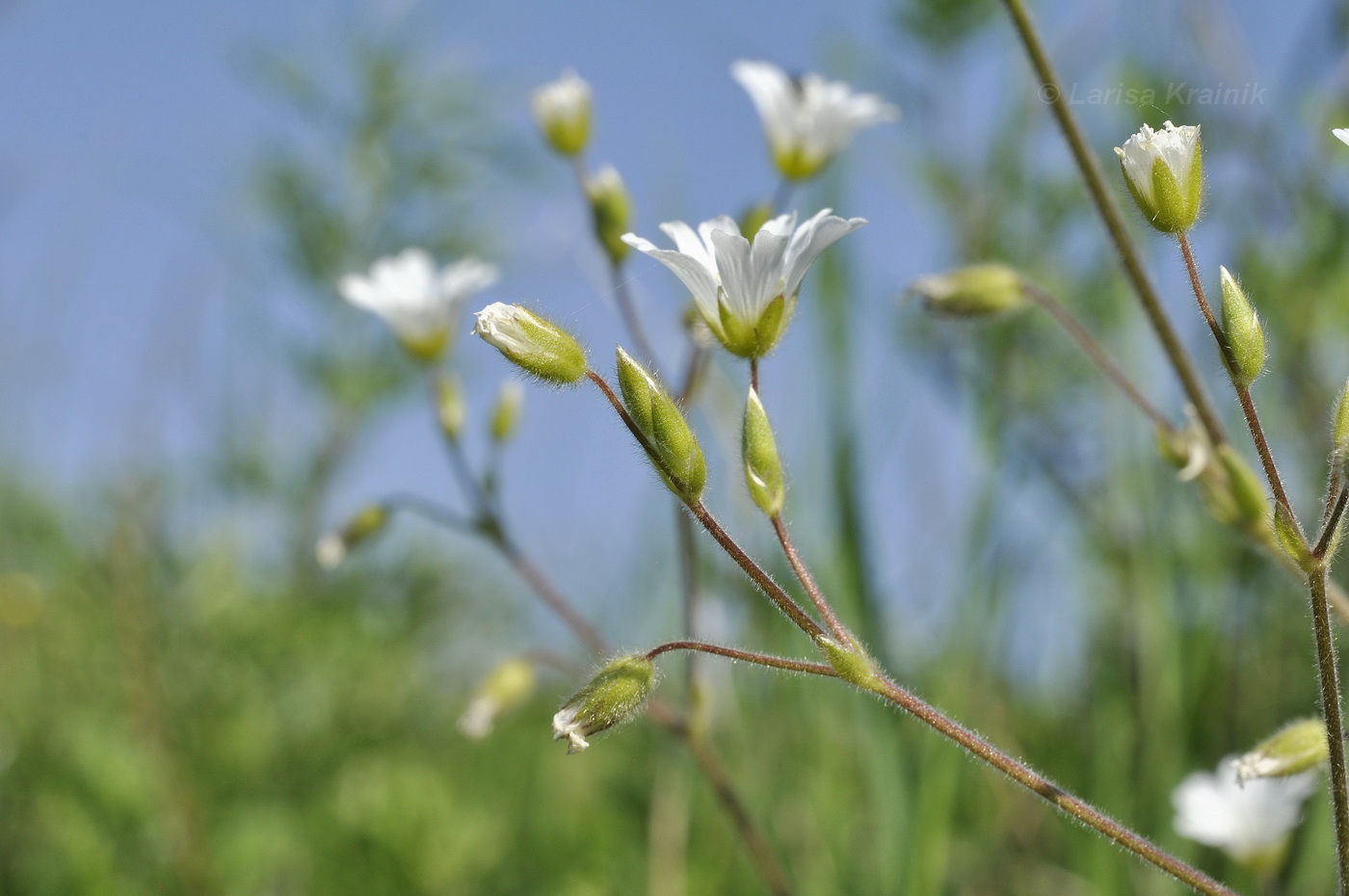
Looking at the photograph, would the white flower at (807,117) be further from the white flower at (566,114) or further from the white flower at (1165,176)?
the white flower at (1165,176)

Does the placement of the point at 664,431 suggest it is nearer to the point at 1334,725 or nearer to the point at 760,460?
the point at 760,460

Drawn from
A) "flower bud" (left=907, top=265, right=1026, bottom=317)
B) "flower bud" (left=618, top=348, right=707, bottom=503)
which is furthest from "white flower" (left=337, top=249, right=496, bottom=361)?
"flower bud" (left=618, top=348, right=707, bottom=503)

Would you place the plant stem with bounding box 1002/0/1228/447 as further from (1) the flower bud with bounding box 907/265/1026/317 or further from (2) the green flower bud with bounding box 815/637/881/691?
(2) the green flower bud with bounding box 815/637/881/691

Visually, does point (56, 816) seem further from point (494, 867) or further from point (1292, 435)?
point (1292, 435)

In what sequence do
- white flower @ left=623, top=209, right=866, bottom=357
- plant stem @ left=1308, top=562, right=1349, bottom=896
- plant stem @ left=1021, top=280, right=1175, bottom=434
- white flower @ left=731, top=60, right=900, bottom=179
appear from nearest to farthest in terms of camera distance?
plant stem @ left=1308, top=562, right=1349, bottom=896
white flower @ left=623, top=209, right=866, bottom=357
plant stem @ left=1021, top=280, right=1175, bottom=434
white flower @ left=731, top=60, right=900, bottom=179

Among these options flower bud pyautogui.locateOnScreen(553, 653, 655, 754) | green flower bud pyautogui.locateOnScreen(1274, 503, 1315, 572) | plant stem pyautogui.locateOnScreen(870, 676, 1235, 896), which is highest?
green flower bud pyautogui.locateOnScreen(1274, 503, 1315, 572)

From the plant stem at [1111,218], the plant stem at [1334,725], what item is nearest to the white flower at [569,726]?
the plant stem at [1334,725]
